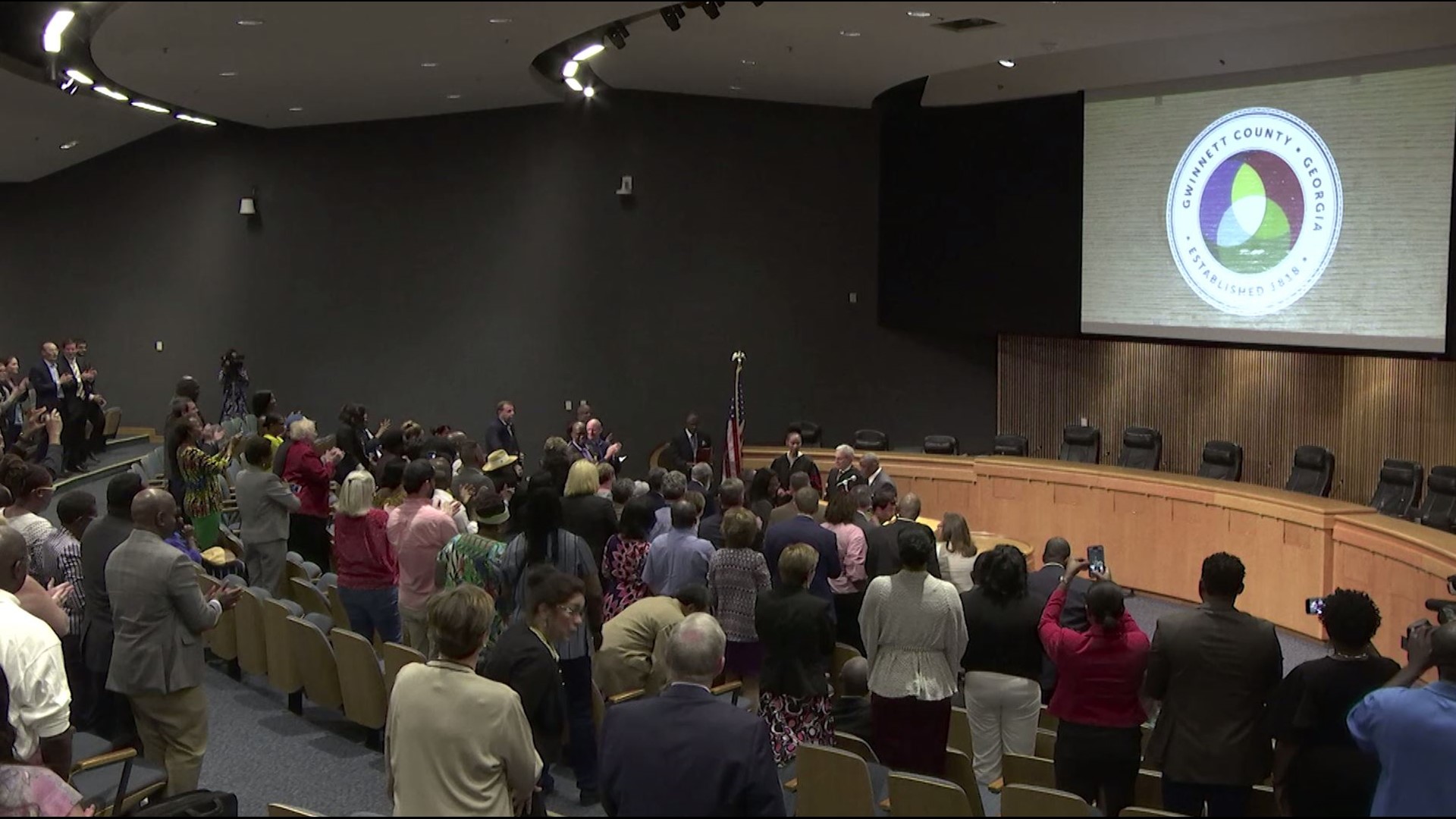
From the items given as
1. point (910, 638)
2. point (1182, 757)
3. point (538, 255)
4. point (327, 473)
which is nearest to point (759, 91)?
point (538, 255)

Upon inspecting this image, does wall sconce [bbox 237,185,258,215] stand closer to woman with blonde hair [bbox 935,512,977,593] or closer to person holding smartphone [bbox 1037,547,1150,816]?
woman with blonde hair [bbox 935,512,977,593]

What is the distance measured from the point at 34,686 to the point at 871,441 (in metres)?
10.6

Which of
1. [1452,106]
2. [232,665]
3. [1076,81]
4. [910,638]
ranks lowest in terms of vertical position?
[232,665]

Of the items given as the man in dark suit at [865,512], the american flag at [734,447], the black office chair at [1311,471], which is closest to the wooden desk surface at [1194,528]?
the black office chair at [1311,471]

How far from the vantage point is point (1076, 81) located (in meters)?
13.7

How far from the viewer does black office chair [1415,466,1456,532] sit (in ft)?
33.1

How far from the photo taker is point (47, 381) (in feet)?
43.7

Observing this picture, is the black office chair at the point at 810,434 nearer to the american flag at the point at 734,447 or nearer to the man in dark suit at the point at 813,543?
the american flag at the point at 734,447

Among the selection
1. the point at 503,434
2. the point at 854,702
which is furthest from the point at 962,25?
the point at 854,702

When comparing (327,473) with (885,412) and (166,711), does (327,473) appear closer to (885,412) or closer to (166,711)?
(166,711)

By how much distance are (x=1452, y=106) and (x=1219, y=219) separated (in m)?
2.19

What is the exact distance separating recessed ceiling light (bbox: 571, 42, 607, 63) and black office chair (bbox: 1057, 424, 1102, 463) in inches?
231

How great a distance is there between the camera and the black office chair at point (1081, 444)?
13.4 m

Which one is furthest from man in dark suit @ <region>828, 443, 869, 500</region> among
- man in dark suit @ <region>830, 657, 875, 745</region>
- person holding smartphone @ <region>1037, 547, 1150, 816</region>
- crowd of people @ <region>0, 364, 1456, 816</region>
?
person holding smartphone @ <region>1037, 547, 1150, 816</region>
